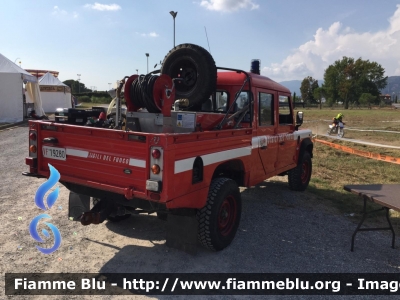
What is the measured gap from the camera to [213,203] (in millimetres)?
3947

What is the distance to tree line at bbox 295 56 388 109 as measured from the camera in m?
78.0

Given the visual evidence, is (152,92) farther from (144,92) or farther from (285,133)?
(285,133)

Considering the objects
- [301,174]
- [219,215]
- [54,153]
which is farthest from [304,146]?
[54,153]

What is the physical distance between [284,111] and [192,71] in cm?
225

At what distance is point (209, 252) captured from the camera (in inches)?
166

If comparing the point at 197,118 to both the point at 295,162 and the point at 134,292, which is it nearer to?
the point at 134,292

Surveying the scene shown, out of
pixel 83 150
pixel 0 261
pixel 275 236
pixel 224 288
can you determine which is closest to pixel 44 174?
pixel 83 150

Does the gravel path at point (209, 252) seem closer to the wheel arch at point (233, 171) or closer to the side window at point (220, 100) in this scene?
the wheel arch at point (233, 171)

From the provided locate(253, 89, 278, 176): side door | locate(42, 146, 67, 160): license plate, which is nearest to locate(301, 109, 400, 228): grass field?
locate(253, 89, 278, 176): side door

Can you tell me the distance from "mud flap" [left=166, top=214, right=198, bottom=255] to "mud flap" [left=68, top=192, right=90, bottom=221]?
1107 millimetres

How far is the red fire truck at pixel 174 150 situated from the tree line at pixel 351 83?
75.6m

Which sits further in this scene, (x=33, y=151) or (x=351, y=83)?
(x=351, y=83)

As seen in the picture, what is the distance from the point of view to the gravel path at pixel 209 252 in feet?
12.6

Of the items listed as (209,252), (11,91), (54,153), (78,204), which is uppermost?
(11,91)
